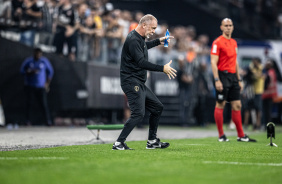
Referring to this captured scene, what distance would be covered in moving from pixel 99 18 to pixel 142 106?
34.2 feet

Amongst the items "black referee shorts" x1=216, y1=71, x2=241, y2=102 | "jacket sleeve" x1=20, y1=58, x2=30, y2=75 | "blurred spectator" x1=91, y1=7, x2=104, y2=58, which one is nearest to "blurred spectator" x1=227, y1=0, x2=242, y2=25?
"blurred spectator" x1=91, y1=7, x2=104, y2=58

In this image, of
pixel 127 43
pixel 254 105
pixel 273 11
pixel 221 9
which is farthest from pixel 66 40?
pixel 273 11

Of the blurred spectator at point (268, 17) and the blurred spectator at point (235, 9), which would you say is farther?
the blurred spectator at point (268, 17)

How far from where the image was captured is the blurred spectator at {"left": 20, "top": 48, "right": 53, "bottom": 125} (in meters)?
16.8

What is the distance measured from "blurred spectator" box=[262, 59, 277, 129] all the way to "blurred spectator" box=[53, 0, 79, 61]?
632 centimetres

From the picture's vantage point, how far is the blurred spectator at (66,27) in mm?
17234

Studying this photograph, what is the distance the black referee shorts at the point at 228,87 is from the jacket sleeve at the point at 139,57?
3.29m

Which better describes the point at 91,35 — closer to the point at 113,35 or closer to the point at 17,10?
the point at 113,35

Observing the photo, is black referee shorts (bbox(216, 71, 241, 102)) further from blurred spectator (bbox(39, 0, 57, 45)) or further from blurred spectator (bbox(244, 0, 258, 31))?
blurred spectator (bbox(244, 0, 258, 31))

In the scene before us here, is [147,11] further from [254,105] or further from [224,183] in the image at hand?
[224,183]

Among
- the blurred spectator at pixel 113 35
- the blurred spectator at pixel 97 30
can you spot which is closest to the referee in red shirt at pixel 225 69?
the blurred spectator at pixel 97 30

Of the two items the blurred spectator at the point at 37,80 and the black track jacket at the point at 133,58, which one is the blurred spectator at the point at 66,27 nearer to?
the blurred spectator at the point at 37,80

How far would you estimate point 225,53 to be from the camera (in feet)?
38.5

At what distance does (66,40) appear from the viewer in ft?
57.4
